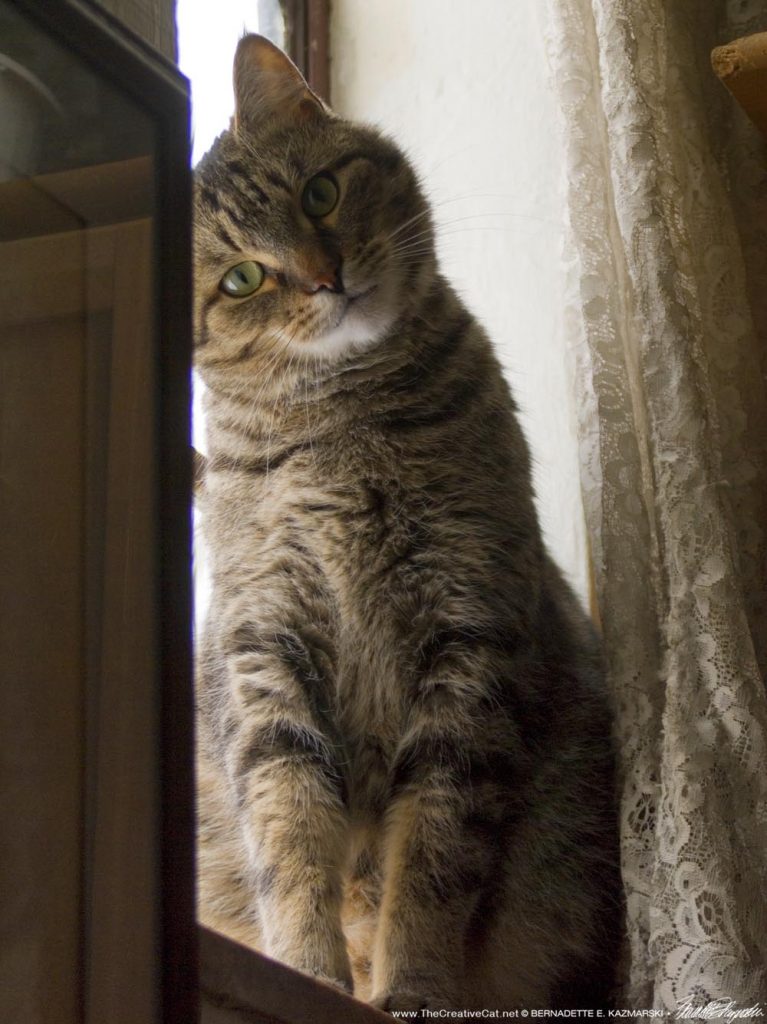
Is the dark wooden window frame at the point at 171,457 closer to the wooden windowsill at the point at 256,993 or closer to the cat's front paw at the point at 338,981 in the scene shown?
the wooden windowsill at the point at 256,993

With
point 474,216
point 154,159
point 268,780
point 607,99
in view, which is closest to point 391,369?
point 607,99

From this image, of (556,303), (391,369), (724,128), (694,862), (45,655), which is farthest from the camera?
A: (556,303)

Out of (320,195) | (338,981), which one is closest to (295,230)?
(320,195)

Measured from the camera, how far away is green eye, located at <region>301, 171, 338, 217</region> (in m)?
1.21

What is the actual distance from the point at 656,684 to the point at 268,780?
1.28 feet

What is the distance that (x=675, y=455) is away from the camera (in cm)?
102

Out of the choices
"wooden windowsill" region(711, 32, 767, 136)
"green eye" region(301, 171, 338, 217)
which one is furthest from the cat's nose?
"wooden windowsill" region(711, 32, 767, 136)

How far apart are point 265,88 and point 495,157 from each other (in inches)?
19.9

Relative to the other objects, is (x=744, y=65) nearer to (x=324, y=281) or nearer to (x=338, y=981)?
(x=324, y=281)

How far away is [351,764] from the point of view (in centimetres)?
108

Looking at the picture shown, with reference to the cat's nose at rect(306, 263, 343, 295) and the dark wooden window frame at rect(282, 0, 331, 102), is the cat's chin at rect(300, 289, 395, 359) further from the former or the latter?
the dark wooden window frame at rect(282, 0, 331, 102)

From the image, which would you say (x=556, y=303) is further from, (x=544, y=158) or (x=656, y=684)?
(x=656, y=684)

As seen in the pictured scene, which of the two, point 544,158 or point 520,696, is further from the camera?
point 544,158

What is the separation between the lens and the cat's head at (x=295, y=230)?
44.9 inches
